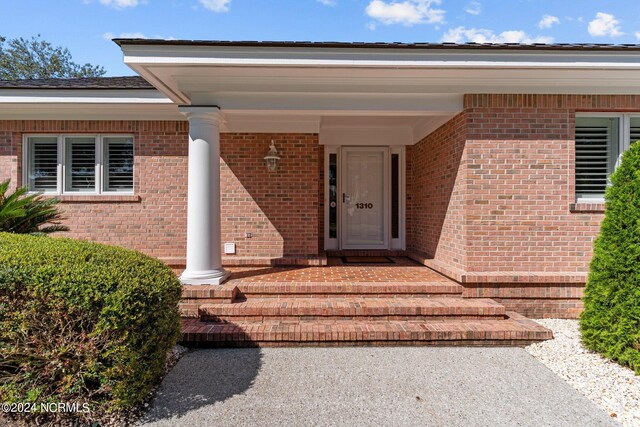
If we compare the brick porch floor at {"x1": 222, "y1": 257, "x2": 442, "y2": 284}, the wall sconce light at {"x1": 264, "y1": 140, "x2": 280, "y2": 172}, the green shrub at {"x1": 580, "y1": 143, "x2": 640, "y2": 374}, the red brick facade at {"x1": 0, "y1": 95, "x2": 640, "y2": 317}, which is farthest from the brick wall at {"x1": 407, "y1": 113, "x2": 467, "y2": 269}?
the wall sconce light at {"x1": 264, "y1": 140, "x2": 280, "y2": 172}

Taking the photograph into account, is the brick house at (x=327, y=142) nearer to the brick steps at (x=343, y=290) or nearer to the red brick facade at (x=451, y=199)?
the red brick facade at (x=451, y=199)

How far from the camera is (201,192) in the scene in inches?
177

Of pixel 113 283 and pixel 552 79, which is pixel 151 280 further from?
pixel 552 79

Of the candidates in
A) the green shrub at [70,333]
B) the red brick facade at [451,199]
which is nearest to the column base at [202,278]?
the red brick facade at [451,199]

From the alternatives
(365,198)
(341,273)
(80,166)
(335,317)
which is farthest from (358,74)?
(80,166)

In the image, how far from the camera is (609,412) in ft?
8.55

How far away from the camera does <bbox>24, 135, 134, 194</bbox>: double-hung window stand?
5969mm

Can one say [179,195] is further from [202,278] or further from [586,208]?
[586,208]

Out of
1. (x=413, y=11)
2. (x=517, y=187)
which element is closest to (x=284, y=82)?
(x=517, y=187)

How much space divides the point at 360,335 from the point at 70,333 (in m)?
2.65

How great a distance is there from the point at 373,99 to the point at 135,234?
4.67m

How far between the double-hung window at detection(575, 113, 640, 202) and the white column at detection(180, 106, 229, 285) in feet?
17.1

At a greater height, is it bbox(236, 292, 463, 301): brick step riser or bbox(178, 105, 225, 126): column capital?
bbox(178, 105, 225, 126): column capital

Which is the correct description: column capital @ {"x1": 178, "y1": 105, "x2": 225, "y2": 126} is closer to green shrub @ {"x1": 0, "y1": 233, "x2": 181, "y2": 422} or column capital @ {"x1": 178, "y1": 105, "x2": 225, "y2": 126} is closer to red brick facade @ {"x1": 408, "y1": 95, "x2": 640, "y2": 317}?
green shrub @ {"x1": 0, "y1": 233, "x2": 181, "y2": 422}
